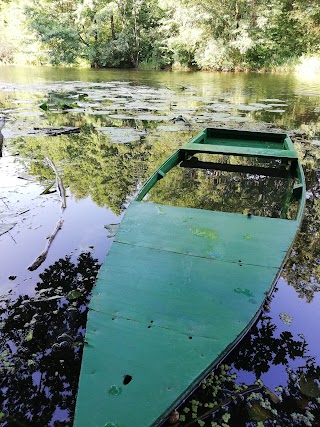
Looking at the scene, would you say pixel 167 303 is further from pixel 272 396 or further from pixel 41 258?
pixel 41 258

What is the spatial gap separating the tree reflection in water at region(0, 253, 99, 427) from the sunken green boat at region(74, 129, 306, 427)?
21 cm

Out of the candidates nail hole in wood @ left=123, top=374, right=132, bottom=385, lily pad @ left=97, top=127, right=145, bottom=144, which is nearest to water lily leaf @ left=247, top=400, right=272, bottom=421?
nail hole in wood @ left=123, top=374, right=132, bottom=385

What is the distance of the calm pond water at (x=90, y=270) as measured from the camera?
4.58 ft

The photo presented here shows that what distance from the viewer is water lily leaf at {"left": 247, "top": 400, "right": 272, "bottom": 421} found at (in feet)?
4.38

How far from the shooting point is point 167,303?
1629mm

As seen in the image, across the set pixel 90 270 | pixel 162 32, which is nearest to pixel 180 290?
pixel 90 270

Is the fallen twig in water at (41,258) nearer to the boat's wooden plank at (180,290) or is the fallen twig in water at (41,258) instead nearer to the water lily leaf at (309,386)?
the boat's wooden plank at (180,290)

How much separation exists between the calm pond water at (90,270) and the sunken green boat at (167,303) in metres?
0.17

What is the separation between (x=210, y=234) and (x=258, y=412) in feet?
3.47

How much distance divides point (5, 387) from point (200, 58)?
18518 millimetres

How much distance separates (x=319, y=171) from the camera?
3.98 metres

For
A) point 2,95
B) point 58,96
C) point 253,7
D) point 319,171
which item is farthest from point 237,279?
point 253,7

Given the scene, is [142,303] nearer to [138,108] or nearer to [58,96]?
[138,108]

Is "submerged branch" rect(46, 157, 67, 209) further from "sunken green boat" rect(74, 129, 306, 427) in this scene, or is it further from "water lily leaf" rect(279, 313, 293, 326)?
"water lily leaf" rect(279, 313, 293, 326)
